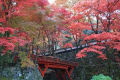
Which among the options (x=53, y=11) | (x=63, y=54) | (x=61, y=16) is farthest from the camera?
(x=63, y=54)

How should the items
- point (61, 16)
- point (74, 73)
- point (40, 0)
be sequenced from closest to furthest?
point (40, 0)
point (61, 16)
point (74, 73)

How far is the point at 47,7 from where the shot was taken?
9180 mm

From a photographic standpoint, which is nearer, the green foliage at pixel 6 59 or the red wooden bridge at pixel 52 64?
the green foliage at pixel 6 59

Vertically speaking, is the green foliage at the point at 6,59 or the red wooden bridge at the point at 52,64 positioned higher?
the green foliage at the point at 6,59

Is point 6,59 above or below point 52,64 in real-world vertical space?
above

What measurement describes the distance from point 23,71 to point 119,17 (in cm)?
784

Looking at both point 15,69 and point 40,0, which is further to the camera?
point 40,0

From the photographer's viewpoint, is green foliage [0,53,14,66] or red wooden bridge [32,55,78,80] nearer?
green foliage [0,53,14,66]

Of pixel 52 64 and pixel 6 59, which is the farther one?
pixel 52 64

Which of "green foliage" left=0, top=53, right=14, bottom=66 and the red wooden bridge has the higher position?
"green foliage" left=0, top=53, right=14, bottom=66

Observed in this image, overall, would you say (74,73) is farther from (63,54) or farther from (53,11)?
(53,11)

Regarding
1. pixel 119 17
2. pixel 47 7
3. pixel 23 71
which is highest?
pixel 47 7

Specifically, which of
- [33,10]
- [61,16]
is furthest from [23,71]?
[61,16]

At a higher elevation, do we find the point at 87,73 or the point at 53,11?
the point at 53,11
